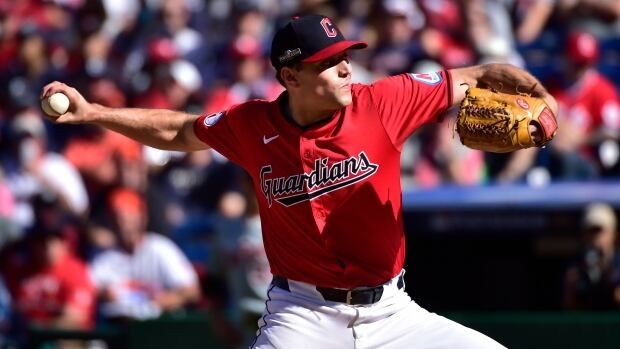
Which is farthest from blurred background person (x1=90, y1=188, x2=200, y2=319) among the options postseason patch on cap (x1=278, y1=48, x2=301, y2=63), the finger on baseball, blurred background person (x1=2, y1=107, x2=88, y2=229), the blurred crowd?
postseason patch on cap (x1=278, y1=48, x2=301, y2=63)

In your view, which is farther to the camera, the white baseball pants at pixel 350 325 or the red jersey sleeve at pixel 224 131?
the red jersey sleeve at pixel 224 131

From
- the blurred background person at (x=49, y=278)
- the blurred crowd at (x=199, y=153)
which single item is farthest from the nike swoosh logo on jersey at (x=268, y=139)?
the blurred background person at (x=49, y=278)

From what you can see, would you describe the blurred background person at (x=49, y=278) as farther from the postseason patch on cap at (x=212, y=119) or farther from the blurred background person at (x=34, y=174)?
the postseason patch on cap at (x=212, y=119)

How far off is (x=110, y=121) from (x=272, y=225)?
0.82 meters

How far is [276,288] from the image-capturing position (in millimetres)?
4727

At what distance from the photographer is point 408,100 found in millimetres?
4711

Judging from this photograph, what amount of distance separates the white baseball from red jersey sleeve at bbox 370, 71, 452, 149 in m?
1.23

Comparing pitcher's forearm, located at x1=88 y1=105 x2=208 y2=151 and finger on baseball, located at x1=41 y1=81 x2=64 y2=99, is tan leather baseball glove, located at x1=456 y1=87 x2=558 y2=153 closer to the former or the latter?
pitcher's forearm, located at x1=88 y1=105 x2=208 y2=151

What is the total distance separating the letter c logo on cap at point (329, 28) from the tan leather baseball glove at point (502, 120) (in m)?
0.60

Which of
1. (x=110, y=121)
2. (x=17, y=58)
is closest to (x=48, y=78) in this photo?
(x=17, y=58)

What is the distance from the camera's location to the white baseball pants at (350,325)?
4.48 m

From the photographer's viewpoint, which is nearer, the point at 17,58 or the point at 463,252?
the point at 463,252

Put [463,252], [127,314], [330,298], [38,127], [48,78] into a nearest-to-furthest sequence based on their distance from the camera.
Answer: [330,298] → [463,252] → [127,314] → [38,127] → [48,78]

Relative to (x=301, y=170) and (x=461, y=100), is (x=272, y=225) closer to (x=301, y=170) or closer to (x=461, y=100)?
(x=301, y=170)
